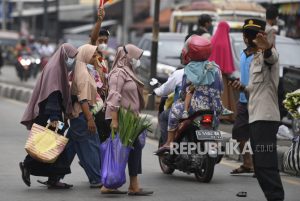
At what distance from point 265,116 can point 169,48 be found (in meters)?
13.3

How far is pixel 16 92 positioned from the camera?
25859 millimetres

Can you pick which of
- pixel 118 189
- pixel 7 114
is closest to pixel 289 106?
pixel 118 189

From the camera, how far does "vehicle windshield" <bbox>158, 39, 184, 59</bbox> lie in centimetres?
2169

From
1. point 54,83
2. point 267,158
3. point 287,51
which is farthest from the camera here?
point 287,51

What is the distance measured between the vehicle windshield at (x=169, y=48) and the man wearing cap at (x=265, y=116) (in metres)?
12.7

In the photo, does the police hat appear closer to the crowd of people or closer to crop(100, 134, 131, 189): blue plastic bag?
the crowd of people

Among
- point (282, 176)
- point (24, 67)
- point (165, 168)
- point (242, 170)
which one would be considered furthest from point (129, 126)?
point (24, 67)

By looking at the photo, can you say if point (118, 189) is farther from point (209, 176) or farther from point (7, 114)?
point (7, 114)

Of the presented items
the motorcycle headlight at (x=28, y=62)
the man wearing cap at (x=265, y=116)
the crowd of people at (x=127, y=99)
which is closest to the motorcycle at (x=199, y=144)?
the crowd of people at (x=127, y=99)

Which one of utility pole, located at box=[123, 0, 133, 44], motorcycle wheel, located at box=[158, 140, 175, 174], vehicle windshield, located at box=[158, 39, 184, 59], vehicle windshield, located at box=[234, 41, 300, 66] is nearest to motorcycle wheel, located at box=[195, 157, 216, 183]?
motorcycle wheel, located at box=[158, 140, 175, 174]

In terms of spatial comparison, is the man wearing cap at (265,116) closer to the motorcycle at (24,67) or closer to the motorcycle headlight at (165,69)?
the motorcycle headlight at (165,69)

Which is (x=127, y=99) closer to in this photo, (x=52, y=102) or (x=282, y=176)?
(x=52, y=102)

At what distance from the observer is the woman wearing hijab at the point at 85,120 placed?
32.6 ft

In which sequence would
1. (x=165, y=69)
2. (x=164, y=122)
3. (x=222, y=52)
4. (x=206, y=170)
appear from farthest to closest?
(x=165, y=69) → (x=222, y=52) → (x=164, y=122) → (x=206, y=170)
